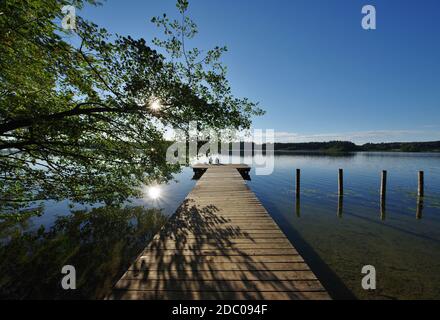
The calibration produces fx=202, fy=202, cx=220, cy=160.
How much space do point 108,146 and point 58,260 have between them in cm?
421

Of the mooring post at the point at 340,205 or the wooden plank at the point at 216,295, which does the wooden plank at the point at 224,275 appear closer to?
the wooden plank at the point at 216,295

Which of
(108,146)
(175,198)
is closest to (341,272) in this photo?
(108,146)

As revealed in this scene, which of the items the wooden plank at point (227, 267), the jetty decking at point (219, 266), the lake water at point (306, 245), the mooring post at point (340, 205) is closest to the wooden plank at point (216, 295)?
the jetty decking at point (219, 266)

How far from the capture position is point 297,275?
12.4ft

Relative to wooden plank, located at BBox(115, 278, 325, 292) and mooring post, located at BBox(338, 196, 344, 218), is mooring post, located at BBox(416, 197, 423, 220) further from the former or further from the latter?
wooden plank, located at BBox(115, 278, 325, 292)

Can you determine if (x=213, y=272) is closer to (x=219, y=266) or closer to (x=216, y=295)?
(x=219, y=266)

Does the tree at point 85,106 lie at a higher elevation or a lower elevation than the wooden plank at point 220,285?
higher

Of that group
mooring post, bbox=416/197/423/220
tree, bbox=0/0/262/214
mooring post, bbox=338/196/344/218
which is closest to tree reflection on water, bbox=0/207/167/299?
tree, bbox=0/0/262/214

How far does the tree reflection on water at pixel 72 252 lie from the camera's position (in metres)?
5.61

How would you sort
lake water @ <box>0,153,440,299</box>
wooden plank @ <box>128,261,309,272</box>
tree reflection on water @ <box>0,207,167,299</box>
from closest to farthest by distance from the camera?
wooden plank @ <box>128,261,309,272</box>
tree reflection on water @ <box>0,207,167,299</box>
lake water @ <box>0,153,440,299</box>

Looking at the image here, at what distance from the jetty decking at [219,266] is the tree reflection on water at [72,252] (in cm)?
259

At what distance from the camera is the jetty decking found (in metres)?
3.36

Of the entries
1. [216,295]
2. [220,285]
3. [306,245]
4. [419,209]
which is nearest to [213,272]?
[220,285]

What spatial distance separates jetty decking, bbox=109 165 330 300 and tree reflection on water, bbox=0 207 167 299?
2592 millimetres
